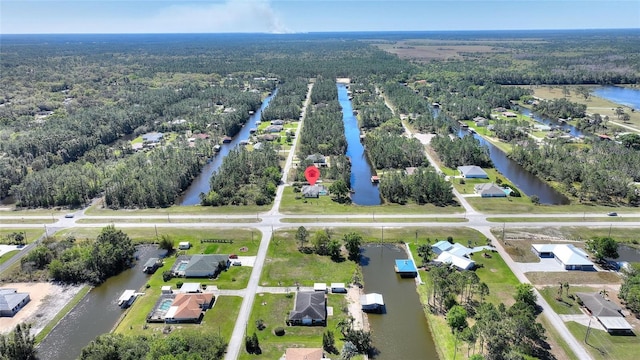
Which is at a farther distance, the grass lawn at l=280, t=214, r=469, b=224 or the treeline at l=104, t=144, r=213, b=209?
the treeline at l=104, t=144, r=213, b=209

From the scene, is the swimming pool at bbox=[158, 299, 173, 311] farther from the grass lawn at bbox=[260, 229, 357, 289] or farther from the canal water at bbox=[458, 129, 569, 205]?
the canal water at bbox=[458, 129, 569, 205]

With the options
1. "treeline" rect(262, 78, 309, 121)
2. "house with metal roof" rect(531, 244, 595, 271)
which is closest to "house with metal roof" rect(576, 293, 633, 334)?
"house with metal roof" rect(531, 244, 595, 271)

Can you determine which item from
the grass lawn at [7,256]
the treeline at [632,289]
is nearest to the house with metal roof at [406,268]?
the treeline at [632,289]

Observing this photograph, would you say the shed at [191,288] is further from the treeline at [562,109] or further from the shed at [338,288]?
the treeline at [562,109]

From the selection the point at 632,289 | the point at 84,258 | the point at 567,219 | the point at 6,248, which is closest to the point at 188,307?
the point at 84,258

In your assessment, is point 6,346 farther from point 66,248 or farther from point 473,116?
point 473,116

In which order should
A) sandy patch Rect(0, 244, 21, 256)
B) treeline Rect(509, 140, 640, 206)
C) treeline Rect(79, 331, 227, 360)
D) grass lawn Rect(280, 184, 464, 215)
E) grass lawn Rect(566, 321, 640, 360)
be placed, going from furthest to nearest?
treeline Rect(509, 140, 640, 206)
grass lawn Rect(280, 184, 464, 215)
sandy patch Rect(0, 244, 21, 256)
grass lawn Rect(566, 321, 640, 360)
treeline Rect(79, 331, 227, 360)

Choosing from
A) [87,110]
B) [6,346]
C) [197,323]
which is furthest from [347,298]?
[87,110]
